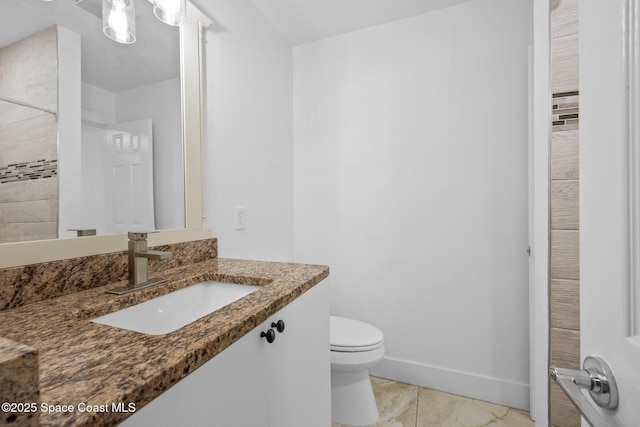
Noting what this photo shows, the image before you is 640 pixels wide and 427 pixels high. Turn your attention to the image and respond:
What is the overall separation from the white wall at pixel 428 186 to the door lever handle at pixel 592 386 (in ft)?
4.78

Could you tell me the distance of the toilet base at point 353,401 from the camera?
1541mm

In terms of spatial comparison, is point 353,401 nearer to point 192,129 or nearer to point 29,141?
point 192,129

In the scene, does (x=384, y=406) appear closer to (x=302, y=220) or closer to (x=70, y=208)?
(x=302, y=220)

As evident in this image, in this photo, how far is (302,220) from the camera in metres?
2.23

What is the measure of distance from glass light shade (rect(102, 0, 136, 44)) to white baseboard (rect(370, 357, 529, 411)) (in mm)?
2095

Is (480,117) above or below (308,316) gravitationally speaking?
above

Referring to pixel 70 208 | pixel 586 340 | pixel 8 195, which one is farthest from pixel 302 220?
pixel 586 340

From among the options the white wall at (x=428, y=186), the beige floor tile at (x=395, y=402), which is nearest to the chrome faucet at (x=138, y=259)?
the beige floor tile at (x=395, y=402)

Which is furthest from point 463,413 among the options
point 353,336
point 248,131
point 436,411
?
point 248,131

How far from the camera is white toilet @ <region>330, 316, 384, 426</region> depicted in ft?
4.87

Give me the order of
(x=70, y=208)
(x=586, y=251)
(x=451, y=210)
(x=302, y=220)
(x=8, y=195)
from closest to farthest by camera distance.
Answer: (x=586, y=251) → (x=8, y=195) → (x=70, y=208) → (x=451, y=210) → (x=302, y=220)

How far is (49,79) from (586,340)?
1339 millimetres

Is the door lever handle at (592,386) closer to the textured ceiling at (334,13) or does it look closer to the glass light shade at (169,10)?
the glass light shade at (169,10)

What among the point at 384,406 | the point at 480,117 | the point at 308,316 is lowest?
the point at 384,406
